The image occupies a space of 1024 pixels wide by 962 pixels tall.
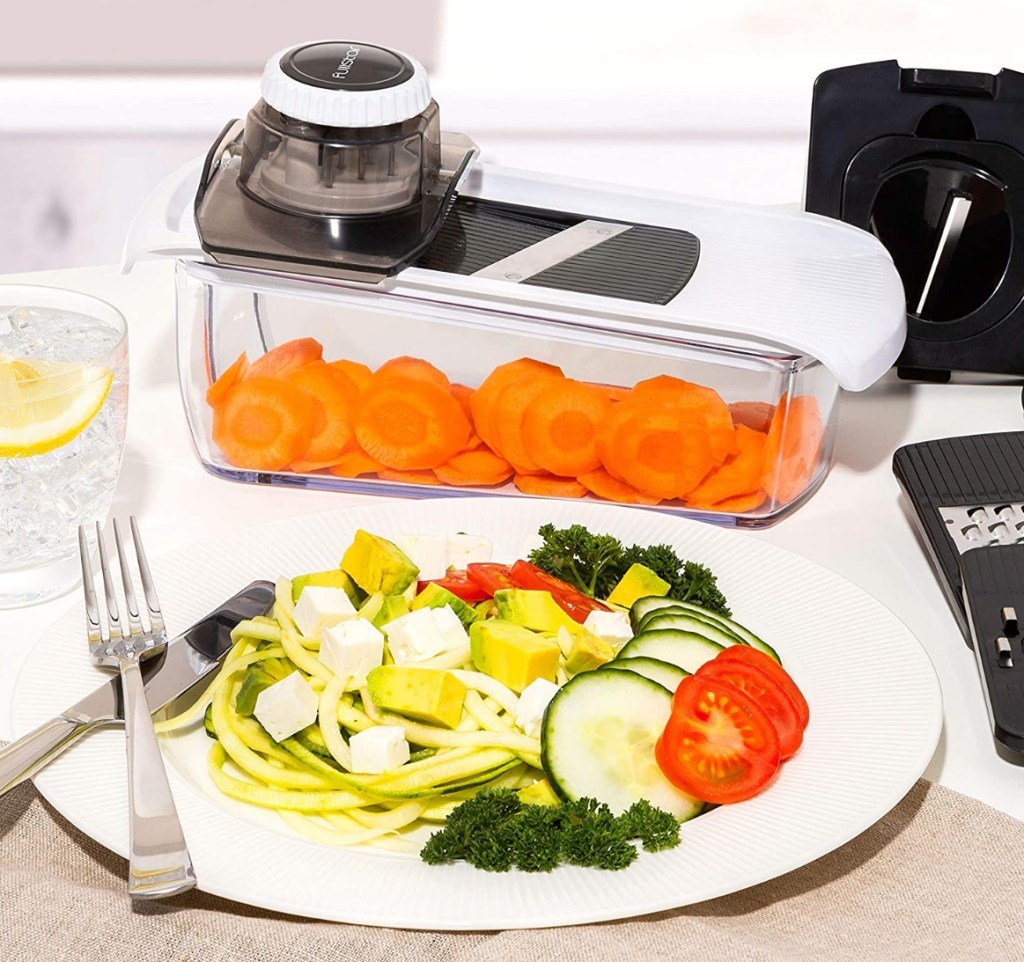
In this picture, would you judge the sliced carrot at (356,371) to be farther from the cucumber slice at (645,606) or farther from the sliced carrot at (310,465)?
the cucumber slice at (645,606)

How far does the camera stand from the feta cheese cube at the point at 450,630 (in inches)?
43.0

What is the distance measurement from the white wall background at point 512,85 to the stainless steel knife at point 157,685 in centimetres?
209

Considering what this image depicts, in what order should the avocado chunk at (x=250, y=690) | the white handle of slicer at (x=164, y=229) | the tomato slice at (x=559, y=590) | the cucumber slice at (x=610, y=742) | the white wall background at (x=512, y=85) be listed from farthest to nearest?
the white wall background at (x=512, y=85) → the white handle of slicer at (x=164, y=229) → the tomato slice at (x=559, y=590) → the avocado chunk at (x=250, y=690) → the cucumber slice at (x=610, y=742)

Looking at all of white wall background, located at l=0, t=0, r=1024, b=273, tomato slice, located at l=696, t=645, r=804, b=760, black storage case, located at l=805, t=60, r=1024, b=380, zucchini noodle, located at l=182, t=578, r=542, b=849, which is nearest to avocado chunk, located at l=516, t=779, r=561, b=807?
zucchini noodle, located at l=182, t=578, r=542, b=849

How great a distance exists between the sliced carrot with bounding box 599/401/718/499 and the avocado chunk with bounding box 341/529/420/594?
27 centimetres

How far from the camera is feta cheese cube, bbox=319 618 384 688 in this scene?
1.06 meters

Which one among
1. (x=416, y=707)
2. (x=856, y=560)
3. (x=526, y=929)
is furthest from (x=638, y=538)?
(x=526, y=929)

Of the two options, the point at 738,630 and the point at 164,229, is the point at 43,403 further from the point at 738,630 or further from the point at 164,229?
the point at 738,630

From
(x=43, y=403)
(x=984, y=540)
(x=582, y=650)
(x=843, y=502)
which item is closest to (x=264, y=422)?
(x=43, y=403)

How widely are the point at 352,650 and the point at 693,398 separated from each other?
45 centimetres

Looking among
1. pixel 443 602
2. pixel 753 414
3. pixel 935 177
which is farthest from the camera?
pixel 935 177

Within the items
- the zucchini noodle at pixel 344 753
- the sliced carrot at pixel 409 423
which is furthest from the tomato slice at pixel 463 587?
the sliced carrot at pixel 409 423

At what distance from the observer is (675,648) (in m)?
1.07

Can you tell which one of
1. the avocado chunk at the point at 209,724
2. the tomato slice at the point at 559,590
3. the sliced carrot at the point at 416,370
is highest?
the sliced carrot at the point at 416,370
